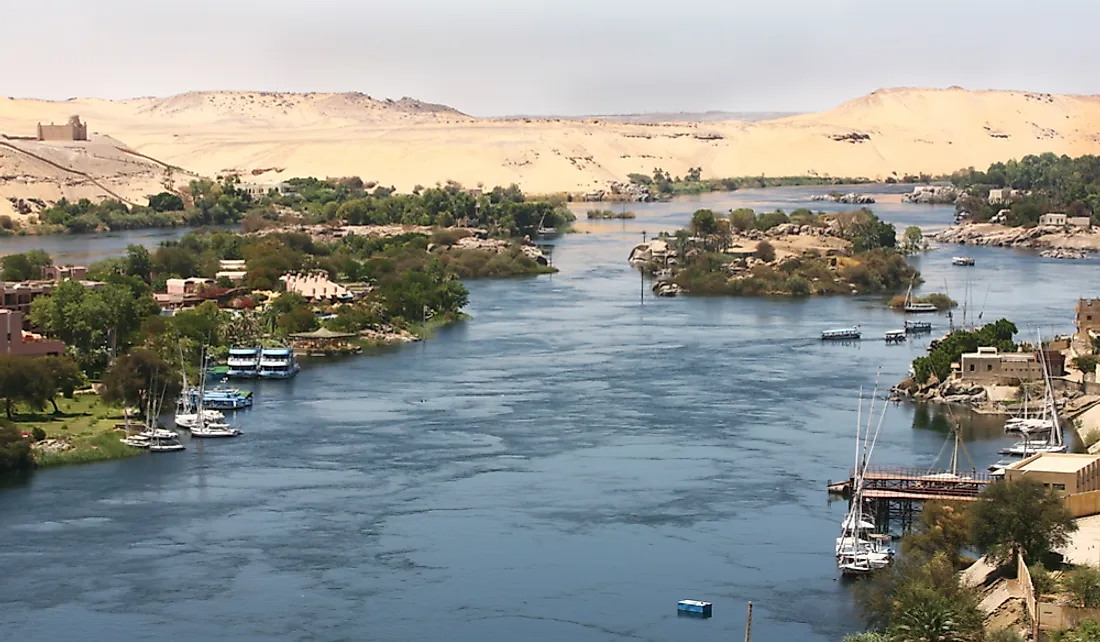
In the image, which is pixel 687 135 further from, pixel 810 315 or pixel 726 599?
pixel 726 599

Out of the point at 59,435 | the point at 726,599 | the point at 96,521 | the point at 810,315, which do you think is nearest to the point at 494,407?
the point at 59,435

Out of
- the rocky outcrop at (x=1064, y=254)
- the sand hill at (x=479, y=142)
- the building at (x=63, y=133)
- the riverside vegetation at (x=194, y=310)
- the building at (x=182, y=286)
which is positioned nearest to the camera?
the riverside vegetation at (x=194, y=310)

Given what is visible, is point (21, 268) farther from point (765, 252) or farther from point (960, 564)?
point (960, 564)

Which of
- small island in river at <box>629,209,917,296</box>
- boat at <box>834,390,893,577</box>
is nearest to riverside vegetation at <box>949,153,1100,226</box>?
small island in river at <box>629,209,917,296</box>

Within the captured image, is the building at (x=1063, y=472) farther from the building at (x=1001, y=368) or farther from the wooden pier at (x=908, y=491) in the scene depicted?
the building at (x=1001, y=368)

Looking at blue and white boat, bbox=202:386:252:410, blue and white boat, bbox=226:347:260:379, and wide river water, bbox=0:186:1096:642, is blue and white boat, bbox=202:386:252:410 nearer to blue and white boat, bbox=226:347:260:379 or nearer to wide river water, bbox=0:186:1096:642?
wide river water, bbox=0:186:1096:642

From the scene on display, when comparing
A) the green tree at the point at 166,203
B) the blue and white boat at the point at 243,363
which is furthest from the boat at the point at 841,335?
the green tree at the point at 166,203
